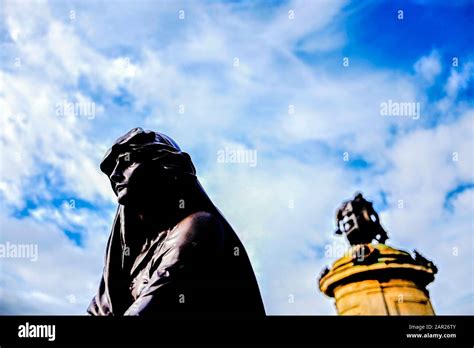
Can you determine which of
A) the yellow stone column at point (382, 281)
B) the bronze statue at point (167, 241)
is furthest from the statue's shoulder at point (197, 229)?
the yellow stone column at point (382, 281)

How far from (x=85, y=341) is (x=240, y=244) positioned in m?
1.30

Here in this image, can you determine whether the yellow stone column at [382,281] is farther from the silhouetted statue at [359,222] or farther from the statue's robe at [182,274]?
the statue's robe at [182,274]

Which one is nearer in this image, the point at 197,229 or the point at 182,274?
the point at 182,274

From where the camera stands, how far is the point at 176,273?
276 cm

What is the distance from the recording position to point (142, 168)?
10.9 feet

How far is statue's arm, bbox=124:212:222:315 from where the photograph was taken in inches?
103

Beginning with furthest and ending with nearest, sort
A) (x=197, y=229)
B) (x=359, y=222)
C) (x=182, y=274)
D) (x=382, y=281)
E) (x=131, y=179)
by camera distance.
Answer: (x=359, y=222) < (x=382, y=281) < (x=131, y=179) < (x=197, y=229) < (x=182, y=274)

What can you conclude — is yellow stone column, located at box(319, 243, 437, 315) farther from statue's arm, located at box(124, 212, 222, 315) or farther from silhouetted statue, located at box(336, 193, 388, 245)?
statue's arm, located at box(124, 212, 222, 315)

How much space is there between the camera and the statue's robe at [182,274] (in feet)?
8.87

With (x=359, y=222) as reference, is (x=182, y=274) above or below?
below

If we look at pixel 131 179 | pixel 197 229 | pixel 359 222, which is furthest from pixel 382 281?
pixel 131 179

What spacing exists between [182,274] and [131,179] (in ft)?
3.00

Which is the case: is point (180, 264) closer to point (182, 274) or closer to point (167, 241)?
point (182, 274)

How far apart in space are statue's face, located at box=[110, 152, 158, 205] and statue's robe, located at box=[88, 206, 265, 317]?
0.25m
